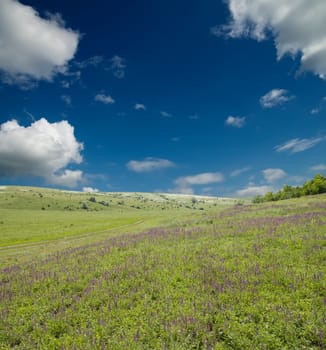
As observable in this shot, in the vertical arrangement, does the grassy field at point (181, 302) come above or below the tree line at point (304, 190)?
below

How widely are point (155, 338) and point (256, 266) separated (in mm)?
5837

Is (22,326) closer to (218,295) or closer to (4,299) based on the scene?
(4,299)

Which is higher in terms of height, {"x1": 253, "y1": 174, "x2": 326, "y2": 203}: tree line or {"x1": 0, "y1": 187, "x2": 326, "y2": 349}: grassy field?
{"x1": 253, "y1": 174, "x2": 326, "y2": 203}: tree line

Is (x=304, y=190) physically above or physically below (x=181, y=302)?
above

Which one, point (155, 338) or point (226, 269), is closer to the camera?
Answer: point (155, 338)

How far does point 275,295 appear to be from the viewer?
282 inches

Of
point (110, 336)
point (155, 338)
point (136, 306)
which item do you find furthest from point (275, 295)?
point (110, 336)

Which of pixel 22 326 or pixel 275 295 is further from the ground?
pixel 275 295

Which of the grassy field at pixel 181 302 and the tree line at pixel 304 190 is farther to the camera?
the tree line at pixel 304 190

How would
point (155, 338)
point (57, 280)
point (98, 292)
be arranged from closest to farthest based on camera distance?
point (155, 338)
point (98, 292)
point (57, 280)

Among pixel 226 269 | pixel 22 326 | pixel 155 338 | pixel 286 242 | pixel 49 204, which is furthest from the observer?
pixel 49 204

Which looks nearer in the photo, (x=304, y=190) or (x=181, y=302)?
(x=181, y=302)

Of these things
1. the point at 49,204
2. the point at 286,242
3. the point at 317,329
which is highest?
the point at 49,204

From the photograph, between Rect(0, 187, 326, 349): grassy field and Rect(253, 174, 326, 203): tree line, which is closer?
Rect(0, 187, 326, 349): grassy field
